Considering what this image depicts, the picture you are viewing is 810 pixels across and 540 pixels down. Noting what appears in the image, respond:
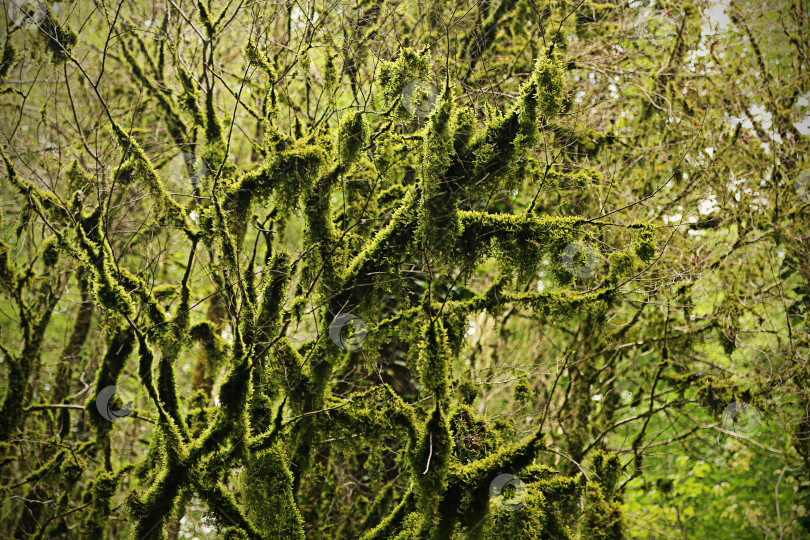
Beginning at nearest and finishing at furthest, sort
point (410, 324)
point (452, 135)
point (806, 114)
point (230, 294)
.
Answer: point (452, 135) → point (230, 294) → point (410, 324) → point (806, 114)

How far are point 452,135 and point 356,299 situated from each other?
1.28m

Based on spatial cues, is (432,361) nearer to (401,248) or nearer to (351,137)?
(401,248)

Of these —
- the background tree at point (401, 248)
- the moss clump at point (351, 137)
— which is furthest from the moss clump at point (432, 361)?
the moss clump at point (351, 137)

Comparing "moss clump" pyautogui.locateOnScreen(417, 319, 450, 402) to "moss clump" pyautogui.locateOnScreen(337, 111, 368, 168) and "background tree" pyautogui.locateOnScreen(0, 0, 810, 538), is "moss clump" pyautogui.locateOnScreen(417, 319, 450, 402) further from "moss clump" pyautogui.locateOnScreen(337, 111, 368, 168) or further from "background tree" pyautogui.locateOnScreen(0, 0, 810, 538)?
"moss clump" pyautogui.locateOnScreen(337, 111, 368, 168)

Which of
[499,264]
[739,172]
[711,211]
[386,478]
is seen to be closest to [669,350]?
[711,211]

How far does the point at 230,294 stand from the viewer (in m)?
3.69

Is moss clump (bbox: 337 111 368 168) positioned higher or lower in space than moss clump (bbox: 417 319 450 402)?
higher

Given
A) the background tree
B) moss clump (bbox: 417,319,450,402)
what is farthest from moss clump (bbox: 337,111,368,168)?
moss clump (bbox: 417,319,450,402)

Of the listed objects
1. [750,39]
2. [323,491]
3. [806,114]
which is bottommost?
[323,491]

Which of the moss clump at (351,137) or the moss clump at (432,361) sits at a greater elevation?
the moss clump at (351,137)

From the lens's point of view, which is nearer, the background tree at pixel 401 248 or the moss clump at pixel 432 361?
the moss clump at pixel 432 361

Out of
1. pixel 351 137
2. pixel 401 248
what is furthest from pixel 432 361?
pixel 351 137

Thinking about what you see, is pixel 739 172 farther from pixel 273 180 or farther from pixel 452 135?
pixel 273 180

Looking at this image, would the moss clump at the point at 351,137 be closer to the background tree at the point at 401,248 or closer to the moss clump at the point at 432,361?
the background tree at the point at 401,248
